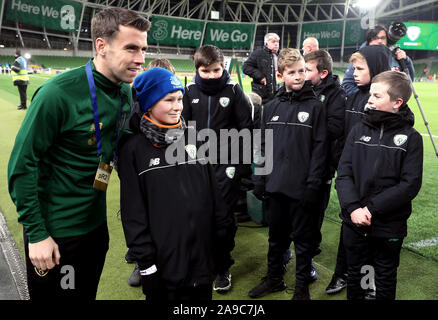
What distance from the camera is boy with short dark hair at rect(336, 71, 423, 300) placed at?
2.09 metres

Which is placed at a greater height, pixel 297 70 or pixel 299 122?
pixel 297 70

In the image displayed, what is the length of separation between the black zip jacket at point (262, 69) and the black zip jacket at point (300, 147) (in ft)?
10.1

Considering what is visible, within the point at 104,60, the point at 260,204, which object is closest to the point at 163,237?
the point at 104,60

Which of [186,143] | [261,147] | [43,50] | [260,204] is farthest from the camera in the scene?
[43,50]

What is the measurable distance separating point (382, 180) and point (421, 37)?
4073 centimetres

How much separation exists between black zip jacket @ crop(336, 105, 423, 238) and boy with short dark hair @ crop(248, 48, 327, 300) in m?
0.29

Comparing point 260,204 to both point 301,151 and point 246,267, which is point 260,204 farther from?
point 301,151

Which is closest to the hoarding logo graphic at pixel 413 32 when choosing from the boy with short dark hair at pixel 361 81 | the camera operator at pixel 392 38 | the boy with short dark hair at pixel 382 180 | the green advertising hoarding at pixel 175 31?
the green advertising hoarding at pixel 175 31

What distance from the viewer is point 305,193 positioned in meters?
2.47

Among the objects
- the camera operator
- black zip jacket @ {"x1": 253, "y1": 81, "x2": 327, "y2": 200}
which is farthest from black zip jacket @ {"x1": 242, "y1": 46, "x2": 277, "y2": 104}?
black zip jacket @ {"x1": 253, "y1": 81, "x2": 327, "y2": 200}

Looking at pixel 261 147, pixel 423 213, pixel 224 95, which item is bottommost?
pixel 423 213

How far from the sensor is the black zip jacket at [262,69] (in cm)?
551

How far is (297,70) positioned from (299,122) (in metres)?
0.38

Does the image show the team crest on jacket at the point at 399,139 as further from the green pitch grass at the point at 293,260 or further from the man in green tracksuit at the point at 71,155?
the man in green tracksuit at the point at 71,155
